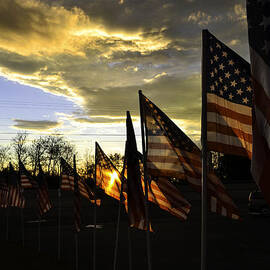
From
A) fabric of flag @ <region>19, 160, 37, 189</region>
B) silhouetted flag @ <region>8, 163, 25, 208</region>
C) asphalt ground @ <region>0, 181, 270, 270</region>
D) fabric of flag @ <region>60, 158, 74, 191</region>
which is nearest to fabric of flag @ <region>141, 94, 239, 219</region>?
asphalt ground @ <region>0, 181, 270, 270</region>

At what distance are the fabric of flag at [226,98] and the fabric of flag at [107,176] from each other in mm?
5411

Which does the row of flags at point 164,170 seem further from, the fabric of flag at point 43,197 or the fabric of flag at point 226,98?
the fabric of flag at point 43,197

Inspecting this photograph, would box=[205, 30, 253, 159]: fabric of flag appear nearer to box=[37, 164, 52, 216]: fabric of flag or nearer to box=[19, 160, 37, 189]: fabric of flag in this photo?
box=[37, 164, 52, 216]: fabric of flag

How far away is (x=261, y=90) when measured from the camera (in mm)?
3707

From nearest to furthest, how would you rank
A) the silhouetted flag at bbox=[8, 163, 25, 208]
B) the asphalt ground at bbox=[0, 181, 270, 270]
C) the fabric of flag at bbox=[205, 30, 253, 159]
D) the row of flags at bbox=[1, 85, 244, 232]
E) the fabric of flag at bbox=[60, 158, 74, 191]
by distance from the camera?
1. the fabric of flag at bbox=[205, 30, 253, 159]
2. the row of flags at bbox=[1, 85, 244, 232]
3. the asphalt ground at bbox=[0, 181, 270, 270]
4. the fabric of flag at bbox=[60, 158, 74, 191]
5. the silhouetted flag at bbox=[8, 163, 25, 208]

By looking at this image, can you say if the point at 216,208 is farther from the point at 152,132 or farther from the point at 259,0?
the point at 259,0

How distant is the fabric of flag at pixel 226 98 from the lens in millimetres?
4965

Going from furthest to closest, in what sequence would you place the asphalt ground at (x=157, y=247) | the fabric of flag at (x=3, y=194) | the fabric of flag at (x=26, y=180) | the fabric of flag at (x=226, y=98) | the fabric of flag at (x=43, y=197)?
the fabric of flag at (x=3, y=194), the fabric of flag at (x=26, y=180), the fabric of flag at (x=43, y=197), the asphalt ground at (x=157, y=247), the fabric of flag at (x=226, y=98)

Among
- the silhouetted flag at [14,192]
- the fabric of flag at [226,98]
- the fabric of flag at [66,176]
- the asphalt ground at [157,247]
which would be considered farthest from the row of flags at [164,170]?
the silhouetted flag at [14,192]

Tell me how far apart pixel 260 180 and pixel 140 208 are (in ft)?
13.1

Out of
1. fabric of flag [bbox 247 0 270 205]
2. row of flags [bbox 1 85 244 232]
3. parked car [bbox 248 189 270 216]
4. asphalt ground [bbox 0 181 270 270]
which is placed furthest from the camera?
parked car [bbox 248 189 270 216]

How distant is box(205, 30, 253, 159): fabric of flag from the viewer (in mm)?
4965

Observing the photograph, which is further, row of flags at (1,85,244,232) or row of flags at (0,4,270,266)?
row of flags at (1,85,244,232)

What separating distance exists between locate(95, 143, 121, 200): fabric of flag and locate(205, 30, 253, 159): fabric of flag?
5.41 m
